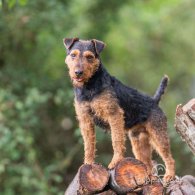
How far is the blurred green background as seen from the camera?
11281 mm

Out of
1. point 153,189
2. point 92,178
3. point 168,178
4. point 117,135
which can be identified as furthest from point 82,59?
point 168,178

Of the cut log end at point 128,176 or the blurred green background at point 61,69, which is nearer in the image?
the cut log end at point 128,176

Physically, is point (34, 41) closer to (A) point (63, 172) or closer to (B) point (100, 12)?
(B) point (100, 12)

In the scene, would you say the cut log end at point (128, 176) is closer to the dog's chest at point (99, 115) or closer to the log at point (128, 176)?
the log at point (128, 176)

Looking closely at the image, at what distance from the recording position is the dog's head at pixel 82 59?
636 cm

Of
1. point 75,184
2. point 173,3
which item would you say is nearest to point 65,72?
point 173,3

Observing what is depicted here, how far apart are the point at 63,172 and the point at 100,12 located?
3.36 meters

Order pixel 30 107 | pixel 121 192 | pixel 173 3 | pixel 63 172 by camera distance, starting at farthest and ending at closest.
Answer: pixel 173 3, pixel 63 172, pixel 30 107, pixel 121 192

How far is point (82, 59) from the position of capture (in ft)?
21.0

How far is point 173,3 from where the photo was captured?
1608cm

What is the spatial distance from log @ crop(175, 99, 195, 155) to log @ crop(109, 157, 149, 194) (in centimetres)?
60

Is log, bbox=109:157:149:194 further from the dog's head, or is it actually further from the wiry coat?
the dog's head

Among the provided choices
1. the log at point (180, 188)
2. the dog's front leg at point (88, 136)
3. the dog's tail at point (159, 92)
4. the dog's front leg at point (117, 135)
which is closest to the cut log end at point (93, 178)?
the dog's front leg at point (117, 135)

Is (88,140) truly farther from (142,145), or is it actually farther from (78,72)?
(78,72)
